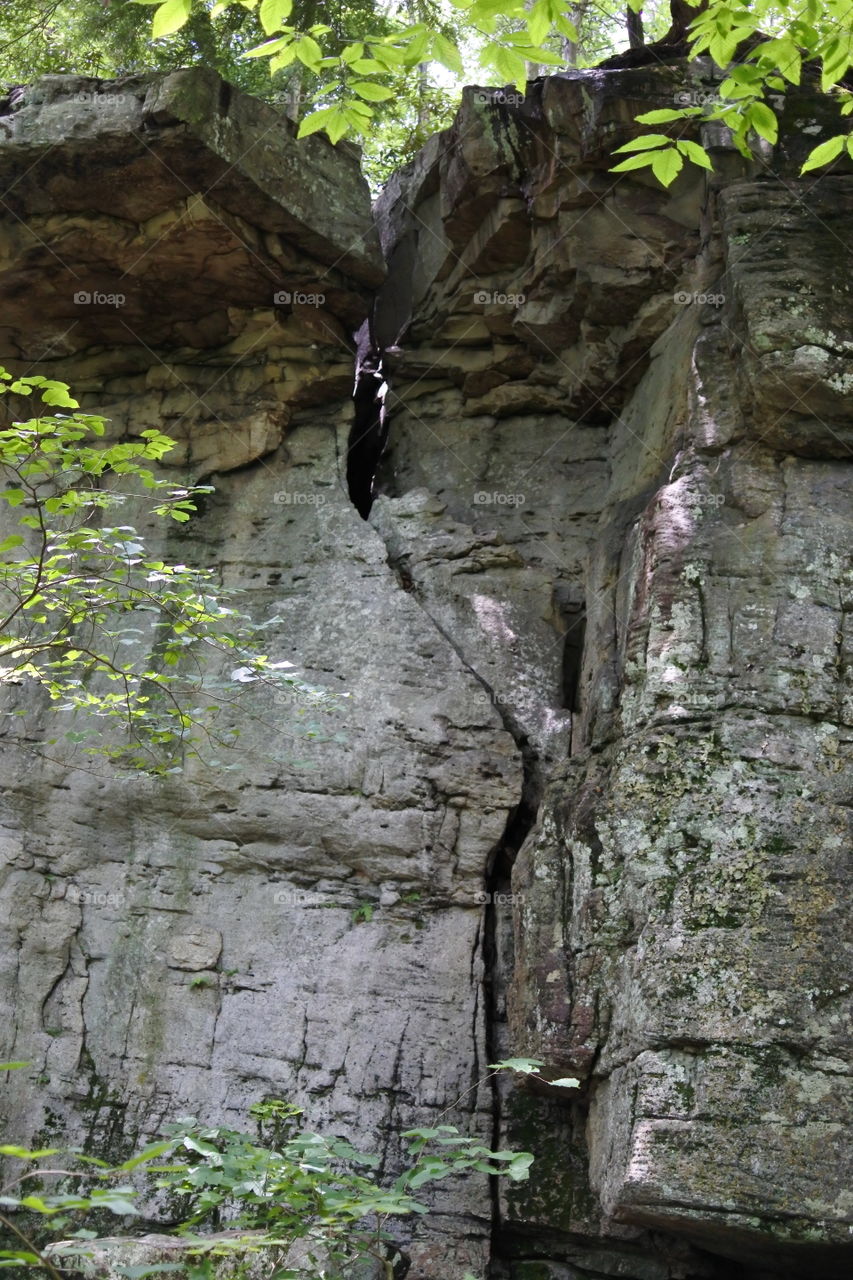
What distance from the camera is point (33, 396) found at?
9977 mm

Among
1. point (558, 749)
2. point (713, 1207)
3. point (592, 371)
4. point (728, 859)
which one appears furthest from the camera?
point (592, 371)

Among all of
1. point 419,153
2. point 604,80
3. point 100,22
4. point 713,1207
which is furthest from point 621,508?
point 100,22

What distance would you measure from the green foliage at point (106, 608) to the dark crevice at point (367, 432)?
1245 mm

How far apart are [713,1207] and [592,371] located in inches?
215

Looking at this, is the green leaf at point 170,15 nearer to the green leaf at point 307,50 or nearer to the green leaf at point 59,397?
the green leaf at point 307,50

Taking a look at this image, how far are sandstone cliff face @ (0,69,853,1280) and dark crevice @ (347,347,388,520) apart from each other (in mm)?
226

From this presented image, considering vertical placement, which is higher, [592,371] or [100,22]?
[100,22]

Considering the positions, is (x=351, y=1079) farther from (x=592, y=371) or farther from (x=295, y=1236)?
(x=592, y=371)

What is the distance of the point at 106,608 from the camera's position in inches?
296

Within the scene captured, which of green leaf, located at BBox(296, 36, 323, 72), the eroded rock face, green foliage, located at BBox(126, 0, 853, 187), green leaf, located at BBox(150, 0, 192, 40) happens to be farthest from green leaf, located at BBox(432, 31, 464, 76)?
the eroded rock face

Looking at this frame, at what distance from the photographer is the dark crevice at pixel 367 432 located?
993 cm

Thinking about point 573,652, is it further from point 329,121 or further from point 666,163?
point 329,121

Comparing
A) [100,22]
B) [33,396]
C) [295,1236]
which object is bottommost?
[295,1236]

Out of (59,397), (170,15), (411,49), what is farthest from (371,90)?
(59,397)
